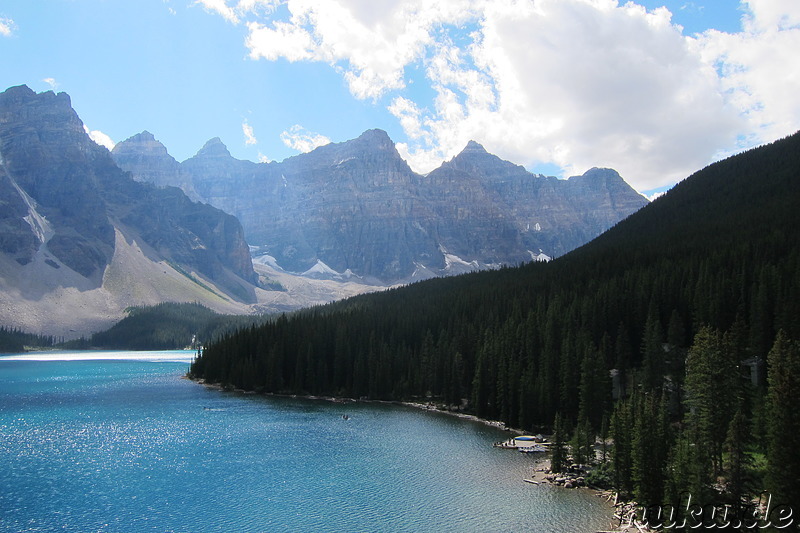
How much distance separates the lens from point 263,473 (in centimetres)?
6256

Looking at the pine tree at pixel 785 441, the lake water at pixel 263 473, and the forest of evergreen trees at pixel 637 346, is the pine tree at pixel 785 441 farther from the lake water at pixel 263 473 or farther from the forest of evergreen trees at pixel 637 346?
the lake water at pixel 263 473

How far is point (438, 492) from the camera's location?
55.6 m

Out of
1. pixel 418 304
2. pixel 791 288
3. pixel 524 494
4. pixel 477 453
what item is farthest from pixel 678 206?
pixel 524 494

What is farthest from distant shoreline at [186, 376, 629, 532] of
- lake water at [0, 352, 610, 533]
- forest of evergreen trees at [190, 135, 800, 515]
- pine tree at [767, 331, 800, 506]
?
pine tree at [767, 331, 800, 506]

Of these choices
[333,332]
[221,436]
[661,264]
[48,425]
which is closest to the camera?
[221,436]

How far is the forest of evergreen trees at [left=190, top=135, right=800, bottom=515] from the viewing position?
47.1 metres

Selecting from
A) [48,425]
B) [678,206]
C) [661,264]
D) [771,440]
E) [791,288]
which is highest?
[678,206]

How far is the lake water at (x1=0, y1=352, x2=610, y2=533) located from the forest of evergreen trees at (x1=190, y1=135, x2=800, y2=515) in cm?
821

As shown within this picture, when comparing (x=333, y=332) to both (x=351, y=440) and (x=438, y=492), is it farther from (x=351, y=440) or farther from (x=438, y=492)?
(x=438, y=492)

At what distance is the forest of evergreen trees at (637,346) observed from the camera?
4712cm

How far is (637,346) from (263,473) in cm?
5927

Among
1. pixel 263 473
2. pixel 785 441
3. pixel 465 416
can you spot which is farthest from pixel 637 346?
pixel 263 473

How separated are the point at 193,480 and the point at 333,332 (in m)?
78.0

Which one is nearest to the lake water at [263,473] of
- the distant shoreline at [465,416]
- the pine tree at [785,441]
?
the distant shoreline at [465,416]
